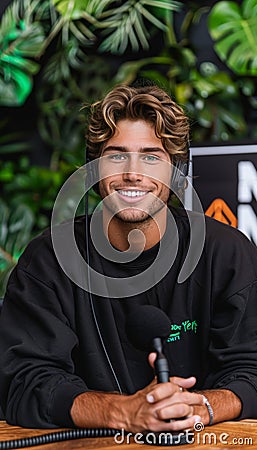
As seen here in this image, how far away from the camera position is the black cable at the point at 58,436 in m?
1.48

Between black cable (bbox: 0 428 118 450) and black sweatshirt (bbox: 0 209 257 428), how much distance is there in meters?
0.15

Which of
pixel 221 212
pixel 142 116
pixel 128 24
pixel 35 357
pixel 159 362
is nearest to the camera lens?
pixel 159 362

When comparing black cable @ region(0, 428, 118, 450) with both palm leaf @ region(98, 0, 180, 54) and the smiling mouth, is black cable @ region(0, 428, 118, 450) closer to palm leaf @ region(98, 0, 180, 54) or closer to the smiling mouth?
the smiling mouth

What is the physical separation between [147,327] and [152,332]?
0.06 feet

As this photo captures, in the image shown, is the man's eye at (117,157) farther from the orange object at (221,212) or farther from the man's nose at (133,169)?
the orange object at (221,212)

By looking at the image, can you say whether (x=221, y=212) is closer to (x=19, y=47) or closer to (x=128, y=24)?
(x=128, y=24)

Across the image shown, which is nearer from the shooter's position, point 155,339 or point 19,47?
point 155,339

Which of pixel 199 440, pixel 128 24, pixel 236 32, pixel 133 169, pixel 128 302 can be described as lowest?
pixel 199 440

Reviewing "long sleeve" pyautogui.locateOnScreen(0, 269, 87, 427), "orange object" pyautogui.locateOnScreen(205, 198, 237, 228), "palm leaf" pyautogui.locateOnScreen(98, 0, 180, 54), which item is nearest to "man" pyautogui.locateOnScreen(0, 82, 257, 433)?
"long sleeve" pyautogui.locateOnScreen(0, 269, 87, 427)

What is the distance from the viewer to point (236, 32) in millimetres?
3365

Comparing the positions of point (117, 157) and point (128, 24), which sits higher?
point (128, 24)

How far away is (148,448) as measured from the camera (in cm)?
145

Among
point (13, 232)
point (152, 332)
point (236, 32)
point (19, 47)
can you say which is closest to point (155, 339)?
point (152, 332)

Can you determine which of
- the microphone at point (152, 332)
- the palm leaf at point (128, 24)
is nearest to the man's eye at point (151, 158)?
the microphone at point (152, 332)
